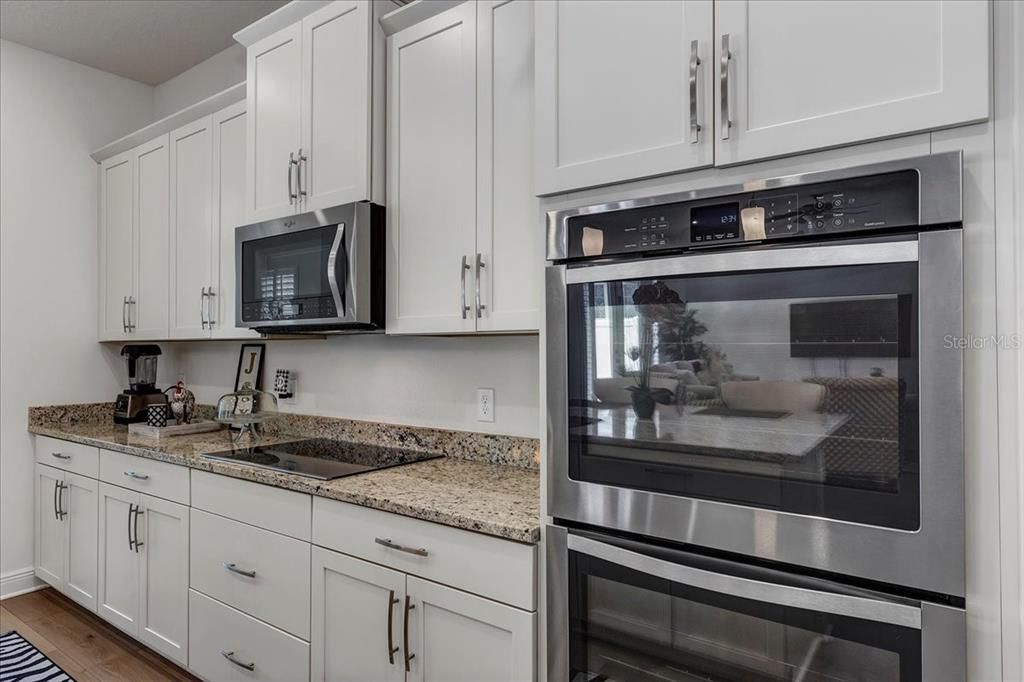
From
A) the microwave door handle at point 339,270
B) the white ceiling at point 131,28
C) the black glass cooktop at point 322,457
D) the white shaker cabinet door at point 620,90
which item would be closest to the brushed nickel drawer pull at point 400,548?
the black glass cooktop at point 322,457

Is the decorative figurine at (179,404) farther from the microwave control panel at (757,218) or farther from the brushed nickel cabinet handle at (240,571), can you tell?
the microwave control panel at (757,218)

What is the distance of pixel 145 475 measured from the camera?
2580mm

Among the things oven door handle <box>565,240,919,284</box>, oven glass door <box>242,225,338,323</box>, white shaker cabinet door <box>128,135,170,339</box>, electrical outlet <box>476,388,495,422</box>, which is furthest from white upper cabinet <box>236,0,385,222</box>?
oven door handle <box>565,240,919,284</box>

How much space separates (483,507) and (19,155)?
3.33m

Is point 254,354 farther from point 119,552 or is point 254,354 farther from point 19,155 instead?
point 19,155

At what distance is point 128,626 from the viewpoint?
2.66 meters

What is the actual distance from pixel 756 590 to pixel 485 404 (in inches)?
50.8

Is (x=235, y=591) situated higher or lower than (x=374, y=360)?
lower

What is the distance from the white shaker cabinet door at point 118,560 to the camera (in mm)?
2641

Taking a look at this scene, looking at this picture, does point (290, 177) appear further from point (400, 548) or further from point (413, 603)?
point (413, 603)

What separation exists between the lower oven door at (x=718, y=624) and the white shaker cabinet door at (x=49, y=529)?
114 inches

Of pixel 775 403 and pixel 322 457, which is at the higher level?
pixel 775 403

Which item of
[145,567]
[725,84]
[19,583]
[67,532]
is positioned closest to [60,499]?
[67,532]

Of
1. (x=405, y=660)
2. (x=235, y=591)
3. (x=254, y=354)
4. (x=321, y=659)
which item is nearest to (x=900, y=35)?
(x=405, y=660)
